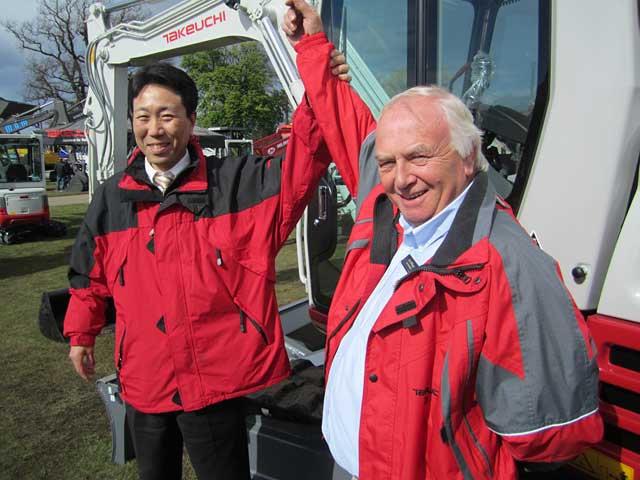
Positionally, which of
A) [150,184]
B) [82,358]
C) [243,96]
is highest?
[243,96]

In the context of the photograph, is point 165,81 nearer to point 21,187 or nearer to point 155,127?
point 155,127

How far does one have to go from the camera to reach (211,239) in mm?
1723

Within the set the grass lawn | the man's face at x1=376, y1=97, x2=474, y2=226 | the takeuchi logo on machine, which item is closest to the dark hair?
the man's face at x1=376, y1=97, x2=474, y2=226

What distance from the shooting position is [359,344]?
4.53ft

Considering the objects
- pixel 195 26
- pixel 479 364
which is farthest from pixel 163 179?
pixel 195 26

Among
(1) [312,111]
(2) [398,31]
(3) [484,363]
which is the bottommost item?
(3) [484,363]

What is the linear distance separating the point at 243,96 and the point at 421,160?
34816 millimetres

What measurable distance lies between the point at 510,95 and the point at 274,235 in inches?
47.0

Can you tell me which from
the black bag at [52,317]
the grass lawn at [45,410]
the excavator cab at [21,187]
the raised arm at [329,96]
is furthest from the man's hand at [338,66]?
the excavator cab at [21,187]

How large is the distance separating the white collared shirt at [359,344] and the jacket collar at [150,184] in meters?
0.75

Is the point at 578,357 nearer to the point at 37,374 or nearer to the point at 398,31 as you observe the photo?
the point at 398,31

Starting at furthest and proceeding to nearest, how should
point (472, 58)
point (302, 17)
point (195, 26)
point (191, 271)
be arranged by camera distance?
point (195, 26) → point (472, 58) → point (302, 17) → point (191, 271)

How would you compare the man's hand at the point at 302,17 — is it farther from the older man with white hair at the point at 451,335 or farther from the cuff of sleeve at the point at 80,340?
the cuff of sleeve at the point at 80,340

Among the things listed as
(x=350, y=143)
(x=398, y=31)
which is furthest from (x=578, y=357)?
(x=398, y=31)
